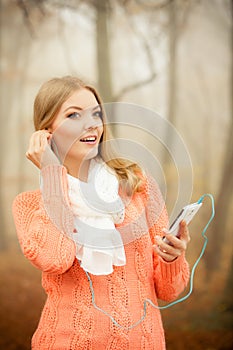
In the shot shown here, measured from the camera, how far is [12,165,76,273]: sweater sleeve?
1.02 meters

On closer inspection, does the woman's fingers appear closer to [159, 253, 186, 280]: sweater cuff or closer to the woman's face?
the woman's face

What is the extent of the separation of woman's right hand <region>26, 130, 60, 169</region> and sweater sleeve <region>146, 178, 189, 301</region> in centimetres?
30

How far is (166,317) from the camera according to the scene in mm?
3082

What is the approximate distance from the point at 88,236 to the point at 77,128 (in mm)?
289

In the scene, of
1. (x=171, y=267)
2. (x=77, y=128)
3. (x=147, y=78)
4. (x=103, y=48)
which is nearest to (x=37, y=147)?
(x=77, y=128)

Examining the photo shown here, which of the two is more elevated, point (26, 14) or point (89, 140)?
point (26, 14)

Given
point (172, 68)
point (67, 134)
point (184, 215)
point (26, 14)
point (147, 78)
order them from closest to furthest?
1. point (184, 215)
2. point (67, 134)
3. point (26, 14)
4. point (147, 78)
5. point (172, 68)

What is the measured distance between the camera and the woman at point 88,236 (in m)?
1.07

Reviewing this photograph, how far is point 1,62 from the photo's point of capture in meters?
3.29

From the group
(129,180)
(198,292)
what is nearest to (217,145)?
(198,292)

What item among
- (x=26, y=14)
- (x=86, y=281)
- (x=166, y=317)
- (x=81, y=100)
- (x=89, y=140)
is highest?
(x=26, y=14)

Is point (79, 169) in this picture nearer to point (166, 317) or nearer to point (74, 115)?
point (74, 115)

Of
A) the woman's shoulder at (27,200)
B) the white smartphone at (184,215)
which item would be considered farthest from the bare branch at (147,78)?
the white smartphone at (184,215)

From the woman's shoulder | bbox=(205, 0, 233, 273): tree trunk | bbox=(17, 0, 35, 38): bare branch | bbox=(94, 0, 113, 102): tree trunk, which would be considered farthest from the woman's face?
bbox=(205, 0, 233, 273): tree trunk
